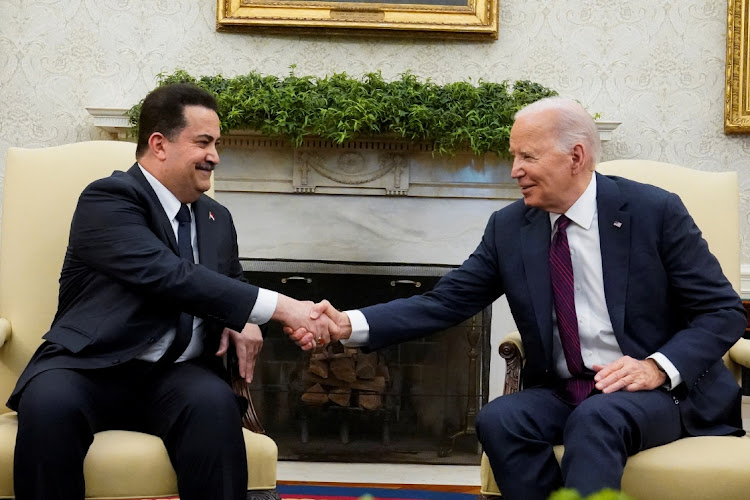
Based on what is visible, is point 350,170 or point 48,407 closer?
point 48,407

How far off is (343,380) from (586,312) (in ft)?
6.21

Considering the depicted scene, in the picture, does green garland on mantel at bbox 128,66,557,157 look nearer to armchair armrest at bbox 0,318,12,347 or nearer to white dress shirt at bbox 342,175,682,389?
white dress shirt at bbox 342,175,682,389

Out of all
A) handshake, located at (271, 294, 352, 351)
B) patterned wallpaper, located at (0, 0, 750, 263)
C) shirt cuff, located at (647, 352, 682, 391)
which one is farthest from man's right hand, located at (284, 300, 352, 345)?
patterned wallpaper, located at (0, 0, 750, 263)

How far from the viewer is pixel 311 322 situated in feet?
8.30

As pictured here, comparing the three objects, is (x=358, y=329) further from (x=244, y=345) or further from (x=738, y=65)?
(x=738, y=65)

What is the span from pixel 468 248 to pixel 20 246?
205 cm

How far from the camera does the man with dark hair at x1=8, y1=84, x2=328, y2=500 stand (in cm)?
206

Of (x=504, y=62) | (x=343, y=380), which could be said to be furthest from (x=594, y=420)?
(x=504, y=62)

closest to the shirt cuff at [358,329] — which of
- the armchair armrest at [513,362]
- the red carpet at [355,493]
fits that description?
the armchair armrest at [513,362]

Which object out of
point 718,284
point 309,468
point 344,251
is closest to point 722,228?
point 718,284

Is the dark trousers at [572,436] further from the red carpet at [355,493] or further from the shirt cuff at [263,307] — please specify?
the red carpet at [355,493]

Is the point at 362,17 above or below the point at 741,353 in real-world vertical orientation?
above

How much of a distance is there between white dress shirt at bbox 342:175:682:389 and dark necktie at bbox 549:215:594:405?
0.02 m

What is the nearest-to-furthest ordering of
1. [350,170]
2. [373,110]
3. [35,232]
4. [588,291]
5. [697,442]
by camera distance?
[697,442]
[588,291]
[35,232]
[373,110]
[350,170]
